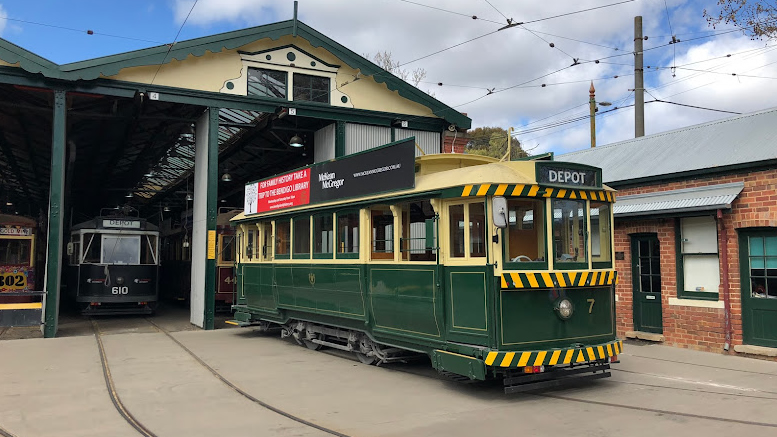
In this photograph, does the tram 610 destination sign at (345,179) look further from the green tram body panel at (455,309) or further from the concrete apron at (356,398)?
the concrete apron at (356,398)

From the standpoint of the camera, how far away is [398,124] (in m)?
16.6

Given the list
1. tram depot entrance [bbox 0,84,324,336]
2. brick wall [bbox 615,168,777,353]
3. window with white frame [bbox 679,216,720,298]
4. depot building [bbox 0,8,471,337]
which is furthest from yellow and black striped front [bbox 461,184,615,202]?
tram depot entrance [bbox 0,84,324,336]

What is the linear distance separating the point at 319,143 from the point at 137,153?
8299mm

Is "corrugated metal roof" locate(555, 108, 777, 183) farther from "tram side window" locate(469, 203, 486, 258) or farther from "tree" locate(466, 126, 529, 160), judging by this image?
"tree" locate(466, 126, 529, 160)

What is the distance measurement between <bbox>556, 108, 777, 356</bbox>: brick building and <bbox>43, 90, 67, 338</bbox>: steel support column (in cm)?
1175

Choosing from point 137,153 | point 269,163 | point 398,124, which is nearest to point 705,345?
point 398,124

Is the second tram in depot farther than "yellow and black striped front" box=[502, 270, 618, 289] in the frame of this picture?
Yes

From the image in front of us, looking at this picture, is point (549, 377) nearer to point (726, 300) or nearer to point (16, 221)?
point (726, 300)

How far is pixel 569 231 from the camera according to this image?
740 centimetres

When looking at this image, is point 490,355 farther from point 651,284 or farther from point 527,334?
point 651,284

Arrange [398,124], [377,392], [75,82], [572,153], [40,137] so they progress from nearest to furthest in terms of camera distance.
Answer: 1. [377,392]
2. [75,82]
3. [572,153]
4. [398,124]
5. [40,137]

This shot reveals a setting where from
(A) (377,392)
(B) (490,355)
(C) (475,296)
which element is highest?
(C) (475,296)

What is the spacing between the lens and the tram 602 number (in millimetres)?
16094

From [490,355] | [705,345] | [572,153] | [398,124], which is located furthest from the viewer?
[398,124]
